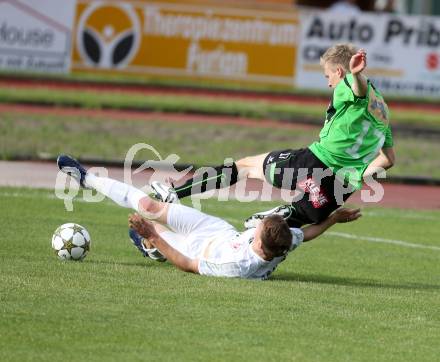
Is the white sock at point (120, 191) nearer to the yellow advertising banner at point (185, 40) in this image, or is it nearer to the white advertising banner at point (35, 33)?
the white advertising banner at point (35, 33)

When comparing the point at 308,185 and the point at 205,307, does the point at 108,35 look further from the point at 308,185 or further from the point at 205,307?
the point at 205,307

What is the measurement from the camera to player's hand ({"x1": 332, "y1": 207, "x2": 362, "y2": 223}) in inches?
393

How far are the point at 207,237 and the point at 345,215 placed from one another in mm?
1296

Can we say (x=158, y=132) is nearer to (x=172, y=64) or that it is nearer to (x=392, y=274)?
(x=172, y=64)

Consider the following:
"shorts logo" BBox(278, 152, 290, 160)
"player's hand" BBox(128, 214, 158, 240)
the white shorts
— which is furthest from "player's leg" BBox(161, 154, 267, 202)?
"player's hand" BBox(128, 214, 158, 240)

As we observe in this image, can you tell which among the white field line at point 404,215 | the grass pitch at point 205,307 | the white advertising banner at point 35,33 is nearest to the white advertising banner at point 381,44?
the white advertising banner at point 35,33

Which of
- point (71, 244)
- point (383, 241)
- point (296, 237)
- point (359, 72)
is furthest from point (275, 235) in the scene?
point (383, 241)

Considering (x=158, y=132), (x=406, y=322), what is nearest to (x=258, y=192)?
(x=158, y=132)

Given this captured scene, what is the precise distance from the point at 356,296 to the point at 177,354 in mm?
2666

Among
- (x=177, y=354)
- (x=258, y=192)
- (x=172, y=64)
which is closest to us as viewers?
(x=177, y=354)

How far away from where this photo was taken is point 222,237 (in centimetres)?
961

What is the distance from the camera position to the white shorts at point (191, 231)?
9.69 meters

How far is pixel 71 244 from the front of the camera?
9836 millimetres

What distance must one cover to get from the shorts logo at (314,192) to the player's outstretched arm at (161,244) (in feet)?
4.41
